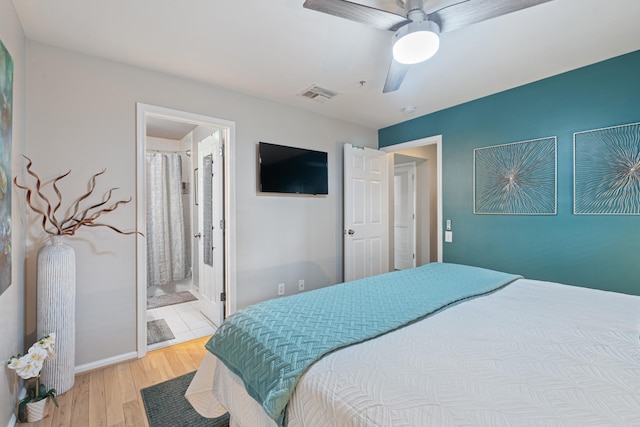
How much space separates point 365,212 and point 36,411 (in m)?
3.30

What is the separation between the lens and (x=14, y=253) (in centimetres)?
164

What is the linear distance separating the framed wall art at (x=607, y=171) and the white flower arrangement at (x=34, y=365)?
3.94m

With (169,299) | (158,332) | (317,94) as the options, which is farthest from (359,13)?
(169,299)

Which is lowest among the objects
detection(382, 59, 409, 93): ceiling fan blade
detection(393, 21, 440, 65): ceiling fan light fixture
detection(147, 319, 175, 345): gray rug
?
detection(147, 319, 175, 345): gray rug

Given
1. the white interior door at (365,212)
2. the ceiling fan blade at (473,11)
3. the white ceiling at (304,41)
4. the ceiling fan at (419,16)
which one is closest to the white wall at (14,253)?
the white ceiling at (304,41)

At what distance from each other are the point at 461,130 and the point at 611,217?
152 cm

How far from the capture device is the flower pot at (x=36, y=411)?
5.41 ft

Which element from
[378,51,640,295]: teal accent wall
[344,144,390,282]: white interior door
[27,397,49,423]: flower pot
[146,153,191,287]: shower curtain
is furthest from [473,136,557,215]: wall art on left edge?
[146,153,191,287]: shower curtain

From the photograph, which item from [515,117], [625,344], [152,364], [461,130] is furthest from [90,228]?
[515,117]

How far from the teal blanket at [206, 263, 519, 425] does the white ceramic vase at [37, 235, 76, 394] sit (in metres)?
1.25

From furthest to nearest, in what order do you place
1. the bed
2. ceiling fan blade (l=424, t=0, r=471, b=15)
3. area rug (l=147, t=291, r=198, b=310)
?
1. area rug (l=147, t=291, r=198, b=310)
2. ceiling fan blade (l=424, t=0, r=471, b=15)
3. the bed

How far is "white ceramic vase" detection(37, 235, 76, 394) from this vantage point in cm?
183

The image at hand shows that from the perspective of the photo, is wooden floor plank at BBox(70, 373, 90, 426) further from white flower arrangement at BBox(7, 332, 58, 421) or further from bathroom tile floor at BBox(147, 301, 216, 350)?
bathroom tile floor at BBox(147, 301, 216, 350)

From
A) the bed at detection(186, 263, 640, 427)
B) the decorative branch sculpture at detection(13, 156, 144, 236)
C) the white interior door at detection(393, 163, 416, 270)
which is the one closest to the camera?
the bed at detection(186, 263, 640, 427)
